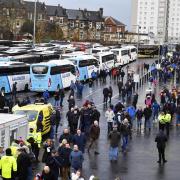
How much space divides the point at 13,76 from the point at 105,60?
26.1 meters

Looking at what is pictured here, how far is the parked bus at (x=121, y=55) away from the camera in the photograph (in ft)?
268

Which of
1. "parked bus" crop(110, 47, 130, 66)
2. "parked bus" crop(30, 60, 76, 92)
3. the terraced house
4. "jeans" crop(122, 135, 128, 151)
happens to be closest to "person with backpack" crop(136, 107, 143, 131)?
"jeans" crop(122, 135, 128, 151)

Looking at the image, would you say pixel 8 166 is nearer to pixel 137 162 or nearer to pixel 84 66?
pixel 137 162

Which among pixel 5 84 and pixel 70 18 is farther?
pixel 70 18

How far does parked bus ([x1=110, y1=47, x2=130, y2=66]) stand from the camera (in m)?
81.8

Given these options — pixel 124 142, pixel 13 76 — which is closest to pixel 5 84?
pixel 13 76

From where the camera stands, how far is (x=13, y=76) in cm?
4478

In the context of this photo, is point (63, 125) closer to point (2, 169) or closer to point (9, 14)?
point (2, 169)

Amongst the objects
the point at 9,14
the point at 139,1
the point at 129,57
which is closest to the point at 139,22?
the point at 139,1

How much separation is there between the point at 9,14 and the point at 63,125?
99.2 meters

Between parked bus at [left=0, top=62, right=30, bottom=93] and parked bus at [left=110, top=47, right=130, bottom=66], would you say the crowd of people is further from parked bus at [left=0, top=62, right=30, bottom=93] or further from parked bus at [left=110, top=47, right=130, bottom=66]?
parked bus at [left=110, top=47, right=130, bottom=66]

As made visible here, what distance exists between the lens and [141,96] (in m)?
46.2

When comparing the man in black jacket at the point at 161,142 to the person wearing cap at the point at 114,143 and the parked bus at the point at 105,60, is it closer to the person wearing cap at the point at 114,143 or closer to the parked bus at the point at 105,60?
the person wearing cap at the point at 114,143

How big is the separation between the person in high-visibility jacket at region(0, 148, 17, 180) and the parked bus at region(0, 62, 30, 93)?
960 inches
